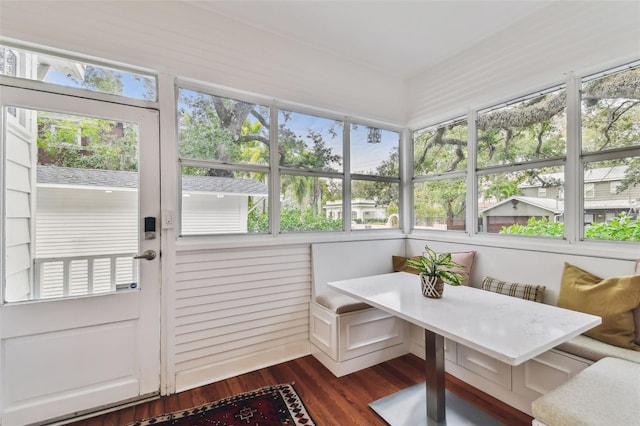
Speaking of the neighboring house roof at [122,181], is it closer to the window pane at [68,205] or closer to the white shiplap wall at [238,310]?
the window pane at [68,205]

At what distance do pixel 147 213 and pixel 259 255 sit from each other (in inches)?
36.3

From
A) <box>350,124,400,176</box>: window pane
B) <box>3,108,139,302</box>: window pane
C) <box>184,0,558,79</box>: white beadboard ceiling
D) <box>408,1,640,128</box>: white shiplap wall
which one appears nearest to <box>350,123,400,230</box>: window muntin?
<box>350,124,400,176</box>: window pane

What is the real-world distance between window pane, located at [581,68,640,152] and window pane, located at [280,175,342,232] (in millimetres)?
2046

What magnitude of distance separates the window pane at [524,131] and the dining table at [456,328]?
A: 4.26 ft

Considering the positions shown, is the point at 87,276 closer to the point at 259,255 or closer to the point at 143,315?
the point at 143,315

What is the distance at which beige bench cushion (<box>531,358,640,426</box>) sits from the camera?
108 cm

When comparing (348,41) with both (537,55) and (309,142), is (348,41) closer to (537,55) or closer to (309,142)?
(309,142)

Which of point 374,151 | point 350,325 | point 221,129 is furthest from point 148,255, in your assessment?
point 374,151

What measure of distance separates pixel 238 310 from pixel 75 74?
2060 mm

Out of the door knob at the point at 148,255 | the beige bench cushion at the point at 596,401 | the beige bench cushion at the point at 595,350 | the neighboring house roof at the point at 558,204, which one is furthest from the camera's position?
the door knob at the point at 148,255

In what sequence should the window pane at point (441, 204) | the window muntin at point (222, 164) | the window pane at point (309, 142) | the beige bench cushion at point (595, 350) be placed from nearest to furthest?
1. the beige bench cushion at point (595, 350)
2. the window muntin at point (222, 164)
3. the window pane at point (309, 142)
4. the window pane at point (441, 204)

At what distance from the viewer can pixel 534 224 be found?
2.35 metres

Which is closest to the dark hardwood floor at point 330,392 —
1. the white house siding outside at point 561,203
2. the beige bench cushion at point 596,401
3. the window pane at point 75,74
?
the beige bench cushion at point 596,401

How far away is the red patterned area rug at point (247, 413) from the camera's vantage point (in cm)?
179
